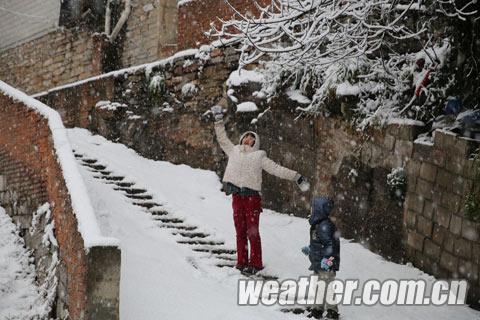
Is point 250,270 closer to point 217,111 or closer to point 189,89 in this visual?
point 217,111

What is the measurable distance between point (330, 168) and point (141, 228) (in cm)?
274

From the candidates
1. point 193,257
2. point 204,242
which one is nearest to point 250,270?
point 193,257

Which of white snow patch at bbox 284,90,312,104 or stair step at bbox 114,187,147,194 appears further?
stair step at bbox 114,187,147,194

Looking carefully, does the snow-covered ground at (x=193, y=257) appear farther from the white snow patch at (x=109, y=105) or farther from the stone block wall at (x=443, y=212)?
the white snow patch at (x=109, y=105)

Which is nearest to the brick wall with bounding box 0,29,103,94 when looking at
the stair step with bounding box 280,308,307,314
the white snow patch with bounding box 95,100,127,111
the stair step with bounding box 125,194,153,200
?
the white snow patch with bounding box 95,100,127,111

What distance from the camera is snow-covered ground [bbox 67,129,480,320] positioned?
5.41m

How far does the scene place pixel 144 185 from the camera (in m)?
9.03

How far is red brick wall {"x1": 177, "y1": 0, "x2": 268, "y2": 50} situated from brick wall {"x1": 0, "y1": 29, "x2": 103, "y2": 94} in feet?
15.4

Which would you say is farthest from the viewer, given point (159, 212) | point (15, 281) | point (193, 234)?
point (159, 212)

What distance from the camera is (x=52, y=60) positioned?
60.2 feet

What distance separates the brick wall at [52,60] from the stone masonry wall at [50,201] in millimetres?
6276

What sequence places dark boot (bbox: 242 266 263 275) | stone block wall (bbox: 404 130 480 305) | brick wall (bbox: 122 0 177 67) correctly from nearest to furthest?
stone block wall (bbox: 404 130 480 305) → dark boot (bbox: 242 266 263 275) → brick wall (bbox: 122 0 177 67)

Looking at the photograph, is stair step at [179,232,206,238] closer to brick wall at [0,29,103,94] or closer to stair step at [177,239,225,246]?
stair step at [177,239,225,246]

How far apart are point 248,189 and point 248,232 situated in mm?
492
